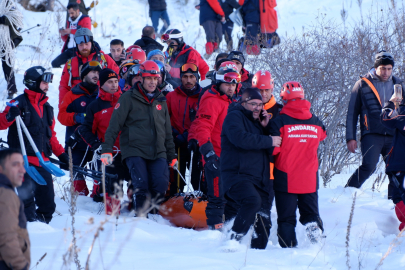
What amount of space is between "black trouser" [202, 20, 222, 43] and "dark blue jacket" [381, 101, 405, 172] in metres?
7.68

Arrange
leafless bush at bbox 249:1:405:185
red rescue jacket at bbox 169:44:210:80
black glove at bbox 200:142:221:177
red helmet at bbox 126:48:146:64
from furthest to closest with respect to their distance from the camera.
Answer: leafless bush at bbox 249:1:405:185 < red rescue jacket at bbox 169:44:210:80 < red helmet at bbox 126:48:146:64 < black glove at bbox 200:142:221:177

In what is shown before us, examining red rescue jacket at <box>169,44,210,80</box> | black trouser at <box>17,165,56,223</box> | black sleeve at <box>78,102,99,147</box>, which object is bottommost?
black trouser at <box>17,165,56,223</box>

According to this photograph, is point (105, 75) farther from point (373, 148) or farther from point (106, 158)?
point (373, 148)

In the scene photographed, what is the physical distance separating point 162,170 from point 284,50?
168 inches

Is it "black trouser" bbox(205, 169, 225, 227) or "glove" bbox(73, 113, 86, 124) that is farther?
"glove" bbox(73, 113, 86, 124)

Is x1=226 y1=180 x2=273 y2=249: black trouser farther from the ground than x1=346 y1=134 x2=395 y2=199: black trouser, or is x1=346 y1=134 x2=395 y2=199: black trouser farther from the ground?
x1=346 y1=134 x2=395 y2=199: black trouser

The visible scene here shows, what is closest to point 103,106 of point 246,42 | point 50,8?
point 246,42

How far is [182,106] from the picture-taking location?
21.7 ft

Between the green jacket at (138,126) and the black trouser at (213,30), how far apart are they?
686 cm

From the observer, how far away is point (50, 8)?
1653 centimetres

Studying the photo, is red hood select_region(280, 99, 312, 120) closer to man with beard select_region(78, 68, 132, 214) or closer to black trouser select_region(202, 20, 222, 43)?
man with beard select_region(78, 68, 132, 214)

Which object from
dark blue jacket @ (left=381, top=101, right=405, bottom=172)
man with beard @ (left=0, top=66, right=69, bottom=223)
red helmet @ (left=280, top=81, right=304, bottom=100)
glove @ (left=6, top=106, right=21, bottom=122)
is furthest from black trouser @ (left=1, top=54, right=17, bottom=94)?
dark blue jacket @ (left=381, top=101, right=405, bottom=172)

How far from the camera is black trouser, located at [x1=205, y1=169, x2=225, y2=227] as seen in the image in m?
5.77

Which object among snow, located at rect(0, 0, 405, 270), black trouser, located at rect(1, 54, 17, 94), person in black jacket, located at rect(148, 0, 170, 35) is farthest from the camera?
person in black jacket, located at rect(148, 0, 170, 35)
